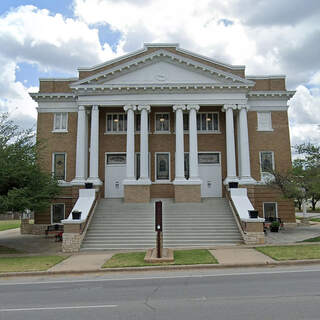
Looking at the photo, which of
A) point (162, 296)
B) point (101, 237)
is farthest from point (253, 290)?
point (101, 237)

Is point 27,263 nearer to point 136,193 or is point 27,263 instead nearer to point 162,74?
point 136,193

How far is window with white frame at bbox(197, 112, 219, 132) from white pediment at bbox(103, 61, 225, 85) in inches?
117

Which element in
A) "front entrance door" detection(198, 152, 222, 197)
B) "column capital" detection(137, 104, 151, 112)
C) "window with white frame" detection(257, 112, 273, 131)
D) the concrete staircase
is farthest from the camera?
"window with white frame" detection(257, 112, 273, 131)

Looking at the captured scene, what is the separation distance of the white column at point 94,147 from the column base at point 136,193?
2178mm

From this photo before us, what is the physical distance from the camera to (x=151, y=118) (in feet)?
79.9

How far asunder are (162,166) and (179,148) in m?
2.96

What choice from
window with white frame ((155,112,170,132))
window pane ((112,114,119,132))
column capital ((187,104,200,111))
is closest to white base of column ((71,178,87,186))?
window pane ((112,114,119,132))

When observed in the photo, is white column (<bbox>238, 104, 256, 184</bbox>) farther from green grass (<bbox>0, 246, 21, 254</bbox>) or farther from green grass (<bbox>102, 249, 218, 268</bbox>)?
green grass (<bbox>0, 246, 21, 254</bbox>)

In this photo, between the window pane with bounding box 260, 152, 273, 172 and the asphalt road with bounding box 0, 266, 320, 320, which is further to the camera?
the window pane with bounding box 260, 152, 273, 172

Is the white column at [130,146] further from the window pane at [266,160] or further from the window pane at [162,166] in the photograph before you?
the window pane at [266,160]

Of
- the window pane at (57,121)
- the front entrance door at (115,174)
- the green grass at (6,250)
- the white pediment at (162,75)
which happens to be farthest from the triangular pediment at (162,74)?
the green grass at (6,250)

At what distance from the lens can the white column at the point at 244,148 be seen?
2154 centimetres

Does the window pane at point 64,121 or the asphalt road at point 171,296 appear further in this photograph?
the window pane at point 64,121

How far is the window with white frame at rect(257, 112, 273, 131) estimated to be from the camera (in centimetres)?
2398
